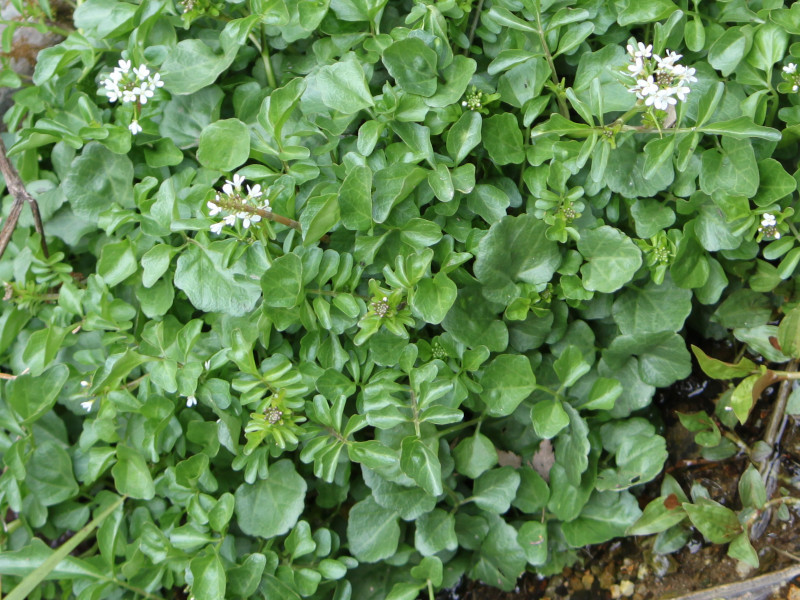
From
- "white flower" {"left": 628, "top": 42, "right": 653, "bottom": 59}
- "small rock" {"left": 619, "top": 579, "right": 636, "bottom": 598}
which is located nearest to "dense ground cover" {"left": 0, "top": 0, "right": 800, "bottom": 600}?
"white flower" {"left": 628, "top": 42, "right": 653, "bottom": 59}

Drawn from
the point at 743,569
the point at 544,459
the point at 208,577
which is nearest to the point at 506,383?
the point at 544,459

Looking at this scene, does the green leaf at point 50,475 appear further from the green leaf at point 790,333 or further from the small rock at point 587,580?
the green leaf at point 790,333

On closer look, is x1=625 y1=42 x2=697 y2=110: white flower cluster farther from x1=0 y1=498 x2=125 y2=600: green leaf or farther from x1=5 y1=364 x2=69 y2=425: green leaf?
x1=0 y1=498 x2=125 y2=600: green leaf

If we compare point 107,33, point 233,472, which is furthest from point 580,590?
point 107,33

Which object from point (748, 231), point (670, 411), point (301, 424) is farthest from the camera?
point (670, 411)

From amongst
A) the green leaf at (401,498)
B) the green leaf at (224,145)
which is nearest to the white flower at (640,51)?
the green leaf at (224,145)

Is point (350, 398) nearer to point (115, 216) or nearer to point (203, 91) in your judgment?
point (115, 216)
